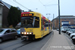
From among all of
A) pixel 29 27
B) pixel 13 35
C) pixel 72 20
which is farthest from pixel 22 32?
pixel 72 20

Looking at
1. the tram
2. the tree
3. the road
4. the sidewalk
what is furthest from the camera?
the tree

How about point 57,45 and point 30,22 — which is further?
point 30,22

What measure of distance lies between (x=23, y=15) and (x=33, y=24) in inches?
62.4

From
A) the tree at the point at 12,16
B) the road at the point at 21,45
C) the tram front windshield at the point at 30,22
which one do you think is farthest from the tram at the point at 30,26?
the tree at the point at 12,16

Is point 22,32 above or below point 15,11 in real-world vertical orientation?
below

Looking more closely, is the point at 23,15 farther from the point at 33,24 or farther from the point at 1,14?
the point at 1,14

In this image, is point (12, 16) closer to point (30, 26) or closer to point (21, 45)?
point (30, 26)

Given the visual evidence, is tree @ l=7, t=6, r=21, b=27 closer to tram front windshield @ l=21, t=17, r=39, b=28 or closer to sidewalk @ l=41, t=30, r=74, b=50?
tram front windshield @ l=21, t=17, r=39, b=28

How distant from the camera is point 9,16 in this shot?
25500mm

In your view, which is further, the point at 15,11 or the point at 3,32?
the point at 15,11

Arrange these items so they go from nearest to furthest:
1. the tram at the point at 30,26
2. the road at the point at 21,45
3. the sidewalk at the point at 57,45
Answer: the sidewalk at the point at 57,45
the road at the point at 21,45
the tram at the point at 30,26

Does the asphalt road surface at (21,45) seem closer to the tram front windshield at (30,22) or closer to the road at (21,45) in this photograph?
the road at (21,45)

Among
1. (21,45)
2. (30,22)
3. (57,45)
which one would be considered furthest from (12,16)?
(57,45)

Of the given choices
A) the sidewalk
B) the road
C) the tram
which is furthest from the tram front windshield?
the sidewalk
